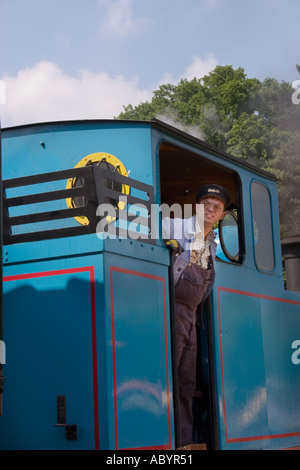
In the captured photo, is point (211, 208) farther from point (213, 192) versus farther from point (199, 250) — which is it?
point (199, 250)

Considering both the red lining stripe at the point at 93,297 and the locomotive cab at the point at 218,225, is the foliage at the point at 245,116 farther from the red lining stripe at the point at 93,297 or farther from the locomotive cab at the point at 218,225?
the red lining stripe at the point at 93,297

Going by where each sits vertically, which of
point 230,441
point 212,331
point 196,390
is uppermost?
point 212,331

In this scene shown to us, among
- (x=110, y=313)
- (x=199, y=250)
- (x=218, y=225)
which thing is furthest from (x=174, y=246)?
(x=218, y=225)

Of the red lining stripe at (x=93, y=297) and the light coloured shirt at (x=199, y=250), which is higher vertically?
the light coloured shirt at (x=199, y=250)

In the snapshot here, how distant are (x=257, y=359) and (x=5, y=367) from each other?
7.43ft

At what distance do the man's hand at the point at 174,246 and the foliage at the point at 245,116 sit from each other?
58.8 feet

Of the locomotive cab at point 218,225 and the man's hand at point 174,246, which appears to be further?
the locomotive cab at point 218,225

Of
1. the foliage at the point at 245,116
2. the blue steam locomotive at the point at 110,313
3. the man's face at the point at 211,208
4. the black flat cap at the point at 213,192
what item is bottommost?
the blue steam locomotive at the point at 110,313

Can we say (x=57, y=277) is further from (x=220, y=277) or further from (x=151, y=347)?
(x=220, y=277)

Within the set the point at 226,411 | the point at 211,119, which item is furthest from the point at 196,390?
the point at 211,119

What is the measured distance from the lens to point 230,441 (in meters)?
5.55

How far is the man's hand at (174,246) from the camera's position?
5027 millimetres

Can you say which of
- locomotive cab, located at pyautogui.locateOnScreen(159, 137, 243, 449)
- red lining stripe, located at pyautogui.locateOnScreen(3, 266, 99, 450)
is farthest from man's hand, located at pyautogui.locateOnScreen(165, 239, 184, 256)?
red lining stripe, located at pyautogui.locateOnScreen(3, 266, 99, 450)

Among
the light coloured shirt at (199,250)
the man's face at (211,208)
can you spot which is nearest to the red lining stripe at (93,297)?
the light coloured shirt at (199,250)
